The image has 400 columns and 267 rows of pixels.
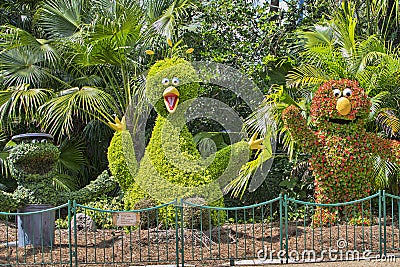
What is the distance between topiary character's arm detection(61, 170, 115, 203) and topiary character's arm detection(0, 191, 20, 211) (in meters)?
0.62

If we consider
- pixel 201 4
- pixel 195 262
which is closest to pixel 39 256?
pixel 195 262

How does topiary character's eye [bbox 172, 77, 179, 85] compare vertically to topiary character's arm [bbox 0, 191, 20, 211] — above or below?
above

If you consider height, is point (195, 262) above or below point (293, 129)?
below

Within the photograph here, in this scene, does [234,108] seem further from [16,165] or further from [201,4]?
[16,165]

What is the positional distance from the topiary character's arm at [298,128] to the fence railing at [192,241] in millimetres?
968

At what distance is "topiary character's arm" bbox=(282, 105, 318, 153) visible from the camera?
8.25 meters

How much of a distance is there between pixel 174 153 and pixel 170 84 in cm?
97

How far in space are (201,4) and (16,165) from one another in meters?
5.58

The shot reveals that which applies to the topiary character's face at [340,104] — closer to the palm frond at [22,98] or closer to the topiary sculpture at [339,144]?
the topiary sculpture at [339,144]

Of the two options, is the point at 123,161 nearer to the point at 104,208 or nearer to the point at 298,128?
the point at 104,208

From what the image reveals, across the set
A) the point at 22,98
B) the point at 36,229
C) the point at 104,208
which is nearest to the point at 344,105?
the point at 36,229

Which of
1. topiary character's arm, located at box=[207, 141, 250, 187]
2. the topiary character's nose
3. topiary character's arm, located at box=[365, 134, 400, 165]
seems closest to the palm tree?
topiary character's arm, located at box=[207, 141, 250, 187]

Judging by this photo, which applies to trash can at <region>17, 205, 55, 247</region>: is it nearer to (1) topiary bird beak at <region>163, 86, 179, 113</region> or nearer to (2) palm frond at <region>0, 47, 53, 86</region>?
(1) topiary bird beak at <region>163, 86, 179, 113</region>

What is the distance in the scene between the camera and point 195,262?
6.90 metres
